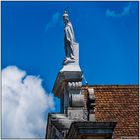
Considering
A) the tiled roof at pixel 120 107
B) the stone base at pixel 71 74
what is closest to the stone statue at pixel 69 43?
the stone base at pixel 71 74

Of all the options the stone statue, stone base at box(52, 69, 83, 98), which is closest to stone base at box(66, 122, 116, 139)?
stone base at box(52, 69, 83, 98)

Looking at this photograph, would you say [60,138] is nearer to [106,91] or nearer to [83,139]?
[83,139]

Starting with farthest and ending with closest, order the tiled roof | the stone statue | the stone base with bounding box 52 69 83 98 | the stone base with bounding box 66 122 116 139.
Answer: the tiled roof < the stone statue < the stone base with bounding box 52 69 83 98 < the stone base with bounding box 66 122 116 139

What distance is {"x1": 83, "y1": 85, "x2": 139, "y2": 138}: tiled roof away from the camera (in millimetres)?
21281

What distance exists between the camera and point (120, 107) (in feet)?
74.4

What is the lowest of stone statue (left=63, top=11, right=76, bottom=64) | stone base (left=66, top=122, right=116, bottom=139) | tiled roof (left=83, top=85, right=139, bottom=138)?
stone base (left=66, top=122, right=116, bottom=139)

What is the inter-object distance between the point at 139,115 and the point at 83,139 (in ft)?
18.3

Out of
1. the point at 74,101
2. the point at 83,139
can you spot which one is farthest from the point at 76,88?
the point at 83,139

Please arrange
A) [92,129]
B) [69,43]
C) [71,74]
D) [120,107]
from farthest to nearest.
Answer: [120,107], [69,43], [71,74], [92,129]

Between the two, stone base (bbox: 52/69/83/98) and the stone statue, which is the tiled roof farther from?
the stone statue

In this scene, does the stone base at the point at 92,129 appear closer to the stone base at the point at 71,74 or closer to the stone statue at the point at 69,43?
the stone base at the point at 71,74

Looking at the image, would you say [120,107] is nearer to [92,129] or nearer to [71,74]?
[71,74]

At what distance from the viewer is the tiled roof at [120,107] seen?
21281mm

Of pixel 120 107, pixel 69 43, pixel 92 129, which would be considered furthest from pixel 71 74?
pixel 120 107
